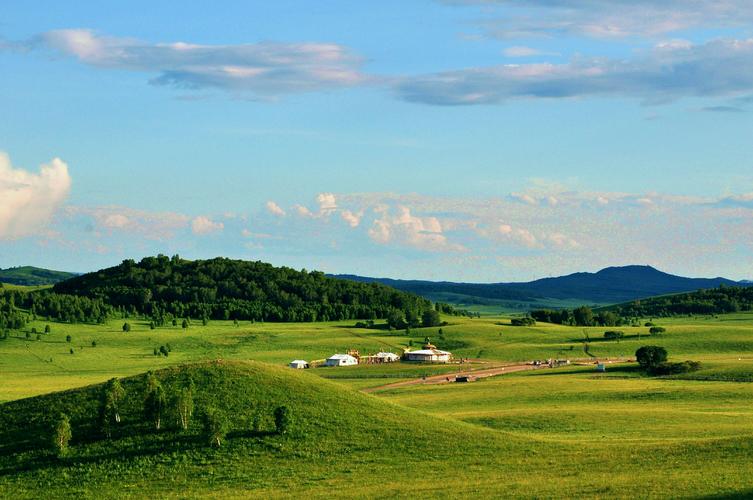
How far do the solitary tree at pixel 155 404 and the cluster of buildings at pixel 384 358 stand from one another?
97422 millimetres

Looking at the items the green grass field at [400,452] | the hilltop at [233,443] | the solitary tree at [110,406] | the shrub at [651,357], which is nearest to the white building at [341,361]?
the shrub at [651,357]

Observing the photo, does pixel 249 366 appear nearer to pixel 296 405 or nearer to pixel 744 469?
pixel 296 405

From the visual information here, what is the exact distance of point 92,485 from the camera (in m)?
71.8

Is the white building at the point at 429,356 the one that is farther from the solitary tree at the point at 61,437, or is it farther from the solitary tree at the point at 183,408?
the solitary tree at the point at 61,437

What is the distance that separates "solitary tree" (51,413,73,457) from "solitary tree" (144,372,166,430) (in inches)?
251

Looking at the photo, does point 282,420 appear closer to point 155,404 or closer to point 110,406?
point 155,404

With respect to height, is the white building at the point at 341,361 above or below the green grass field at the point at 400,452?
above

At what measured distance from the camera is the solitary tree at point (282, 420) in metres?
79.4

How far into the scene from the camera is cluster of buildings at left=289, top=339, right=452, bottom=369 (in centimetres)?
18388

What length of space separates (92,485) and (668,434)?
47.2 metres

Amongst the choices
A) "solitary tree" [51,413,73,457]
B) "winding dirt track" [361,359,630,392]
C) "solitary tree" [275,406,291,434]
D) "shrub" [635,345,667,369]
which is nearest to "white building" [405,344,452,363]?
"winding dirt track" [361,359,630,392]

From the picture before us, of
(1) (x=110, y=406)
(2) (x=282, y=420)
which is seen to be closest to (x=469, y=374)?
(2) (x=282, y=420)

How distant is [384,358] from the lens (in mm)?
190125

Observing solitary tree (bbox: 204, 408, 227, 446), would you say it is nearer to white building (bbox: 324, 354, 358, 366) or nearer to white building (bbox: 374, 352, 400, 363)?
white building (bbox: 324, 354, 358, 366)
